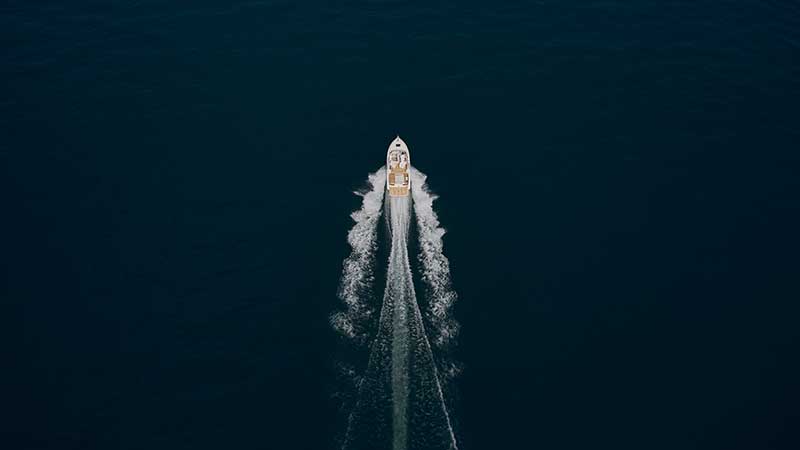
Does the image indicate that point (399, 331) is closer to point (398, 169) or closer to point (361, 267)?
point (361, 267)

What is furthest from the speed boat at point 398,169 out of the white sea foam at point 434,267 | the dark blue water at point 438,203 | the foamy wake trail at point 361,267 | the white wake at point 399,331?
the dark blue water at point 438,203

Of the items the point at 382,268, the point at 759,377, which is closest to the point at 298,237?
the point at 382,268

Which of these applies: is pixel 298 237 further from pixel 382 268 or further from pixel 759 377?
pixel 759 377

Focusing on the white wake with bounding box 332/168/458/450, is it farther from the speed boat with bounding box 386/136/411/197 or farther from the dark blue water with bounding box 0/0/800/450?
the dark blue water with bounding box 0/0/800/450

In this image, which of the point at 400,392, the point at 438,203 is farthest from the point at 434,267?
the point at 400,392

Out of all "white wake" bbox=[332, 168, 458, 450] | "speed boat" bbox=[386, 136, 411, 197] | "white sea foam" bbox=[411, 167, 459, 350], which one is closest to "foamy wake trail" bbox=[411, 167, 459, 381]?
"white sea foam" bbox=[411, 167, 459, 350]
